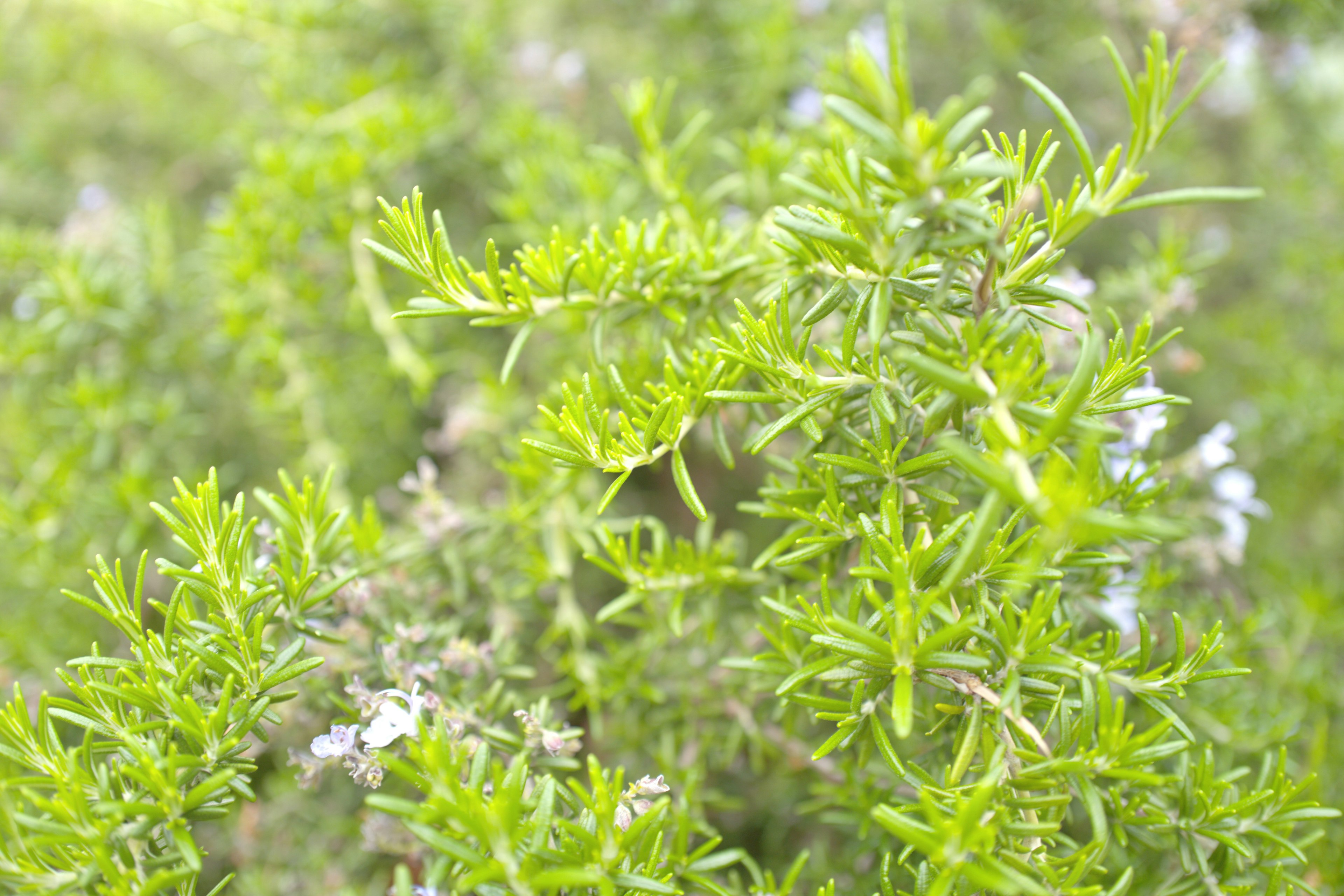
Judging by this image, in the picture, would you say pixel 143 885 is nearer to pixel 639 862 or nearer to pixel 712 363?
pixel 639 862

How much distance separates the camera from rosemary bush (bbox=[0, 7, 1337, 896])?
0.71 m

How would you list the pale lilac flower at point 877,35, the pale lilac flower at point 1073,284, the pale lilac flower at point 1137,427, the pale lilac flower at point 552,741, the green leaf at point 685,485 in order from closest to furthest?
1. the green leaf at point 685,485
2. the pale lilac flower at point 552,741
3. the pale lilac flower at point 1137,427
4. the pale lilac flower at point 1073,284
5. the pale lilac flower at point 877,35

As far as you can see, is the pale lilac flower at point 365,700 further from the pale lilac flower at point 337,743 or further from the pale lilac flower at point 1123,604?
the pale lilac flower at point 1123,604

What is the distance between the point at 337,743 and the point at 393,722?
0.07 meters

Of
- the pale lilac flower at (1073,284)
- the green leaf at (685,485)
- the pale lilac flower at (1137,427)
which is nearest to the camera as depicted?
the green leaf at (685,485)

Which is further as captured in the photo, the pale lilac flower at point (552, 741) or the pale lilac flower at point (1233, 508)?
the pale lilac flower at point (1233, 508)

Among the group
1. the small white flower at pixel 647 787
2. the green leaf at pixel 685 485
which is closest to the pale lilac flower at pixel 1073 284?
the green leaf at pixel 685 485

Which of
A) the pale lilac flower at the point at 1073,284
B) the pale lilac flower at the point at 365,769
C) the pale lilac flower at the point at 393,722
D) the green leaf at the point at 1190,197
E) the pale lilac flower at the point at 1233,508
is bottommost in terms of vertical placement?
the pale lilac flower at the point at 1233,508

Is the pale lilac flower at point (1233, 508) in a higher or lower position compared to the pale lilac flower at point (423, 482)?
lower

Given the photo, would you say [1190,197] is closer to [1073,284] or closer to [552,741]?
[1073,284]

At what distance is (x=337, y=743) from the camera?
875 mm

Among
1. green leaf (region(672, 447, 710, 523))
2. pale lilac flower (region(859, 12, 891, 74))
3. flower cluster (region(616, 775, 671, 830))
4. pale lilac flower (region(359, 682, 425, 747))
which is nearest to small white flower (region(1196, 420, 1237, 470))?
green leaf (region(672, 447, 710, 523))

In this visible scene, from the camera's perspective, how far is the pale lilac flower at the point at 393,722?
0.84 metres

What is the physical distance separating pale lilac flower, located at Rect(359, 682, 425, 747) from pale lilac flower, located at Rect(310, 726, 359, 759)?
0.04 feet
